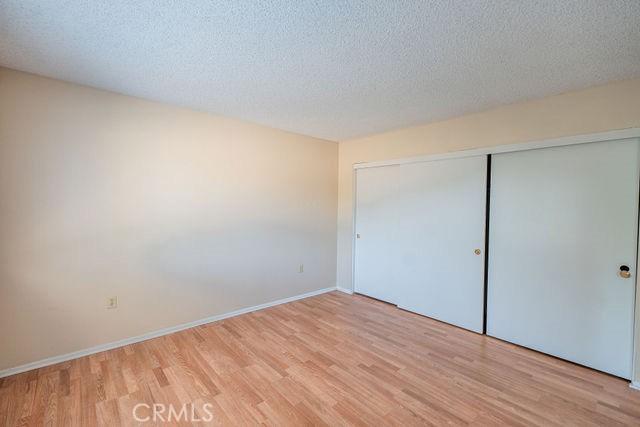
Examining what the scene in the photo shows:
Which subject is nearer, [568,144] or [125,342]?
[568,144]

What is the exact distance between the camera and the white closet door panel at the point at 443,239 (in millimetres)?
3064

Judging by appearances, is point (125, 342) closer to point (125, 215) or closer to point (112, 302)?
point (112, 302)

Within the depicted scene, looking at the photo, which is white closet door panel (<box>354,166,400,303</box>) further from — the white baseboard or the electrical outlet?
the electrical outlet

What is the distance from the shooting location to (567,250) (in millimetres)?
2490

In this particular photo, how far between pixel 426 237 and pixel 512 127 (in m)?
1.49

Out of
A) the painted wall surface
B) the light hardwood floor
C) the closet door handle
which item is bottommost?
the light hardwood floor

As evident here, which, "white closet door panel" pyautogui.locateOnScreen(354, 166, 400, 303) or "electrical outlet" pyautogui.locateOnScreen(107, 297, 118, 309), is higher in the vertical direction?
"white closet door panel" pyautogui.locateOnScreen(354, 166, 400, 303)

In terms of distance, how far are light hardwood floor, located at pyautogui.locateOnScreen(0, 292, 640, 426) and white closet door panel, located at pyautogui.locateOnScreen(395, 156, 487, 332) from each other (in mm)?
422

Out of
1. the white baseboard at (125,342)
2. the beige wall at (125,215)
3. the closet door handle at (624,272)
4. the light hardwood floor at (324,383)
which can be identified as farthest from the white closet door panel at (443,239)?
the white baseboard at (125,342)

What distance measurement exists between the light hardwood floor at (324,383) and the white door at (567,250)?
0.24m

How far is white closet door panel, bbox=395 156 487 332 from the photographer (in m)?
3.06

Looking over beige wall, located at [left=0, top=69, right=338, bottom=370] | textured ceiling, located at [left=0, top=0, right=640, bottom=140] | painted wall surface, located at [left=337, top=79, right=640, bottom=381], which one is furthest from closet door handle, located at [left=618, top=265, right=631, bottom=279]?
beige wall, located at [left=0, top=69, right=338, bottom=370]

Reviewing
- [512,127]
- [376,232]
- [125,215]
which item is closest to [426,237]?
[376,232]

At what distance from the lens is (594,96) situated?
2.35 meters
